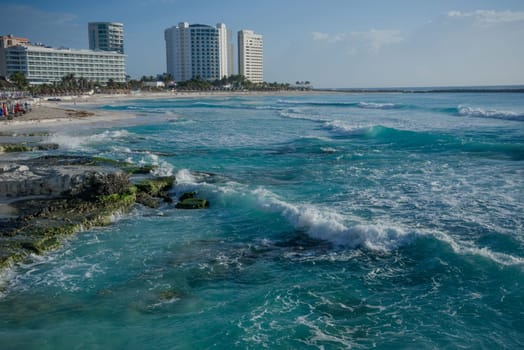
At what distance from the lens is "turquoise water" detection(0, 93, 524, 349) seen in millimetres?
7648

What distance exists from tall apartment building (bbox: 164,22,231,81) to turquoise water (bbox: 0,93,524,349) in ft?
557

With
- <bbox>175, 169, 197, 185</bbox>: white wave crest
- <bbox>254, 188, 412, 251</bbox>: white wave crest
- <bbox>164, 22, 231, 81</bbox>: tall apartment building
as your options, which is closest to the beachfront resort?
<bbox>164, 22, 231, 81</bbox>: tall apartment building

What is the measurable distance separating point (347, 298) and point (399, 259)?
94.2 inches

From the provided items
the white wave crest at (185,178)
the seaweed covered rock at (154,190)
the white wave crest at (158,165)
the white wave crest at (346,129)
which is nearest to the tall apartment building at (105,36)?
the white wave crest at (346,129)

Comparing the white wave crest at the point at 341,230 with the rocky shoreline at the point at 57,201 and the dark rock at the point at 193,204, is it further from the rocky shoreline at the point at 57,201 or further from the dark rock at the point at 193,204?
the rocky shoreline at the point at 57,201

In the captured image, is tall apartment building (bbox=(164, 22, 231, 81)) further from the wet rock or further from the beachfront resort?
the wet rock

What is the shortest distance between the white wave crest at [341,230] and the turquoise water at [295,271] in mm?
40

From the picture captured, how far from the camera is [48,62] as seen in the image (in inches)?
5325

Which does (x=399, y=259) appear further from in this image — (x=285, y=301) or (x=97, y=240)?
(x=97, y=240)

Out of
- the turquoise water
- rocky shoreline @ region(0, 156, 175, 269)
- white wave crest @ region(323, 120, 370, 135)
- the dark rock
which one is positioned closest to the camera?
the turquoise water

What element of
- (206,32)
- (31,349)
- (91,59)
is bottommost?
(31,349)

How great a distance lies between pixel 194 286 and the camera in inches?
369

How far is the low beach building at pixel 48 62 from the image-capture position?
131m

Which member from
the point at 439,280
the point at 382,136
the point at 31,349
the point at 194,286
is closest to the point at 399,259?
the point at 439,280
